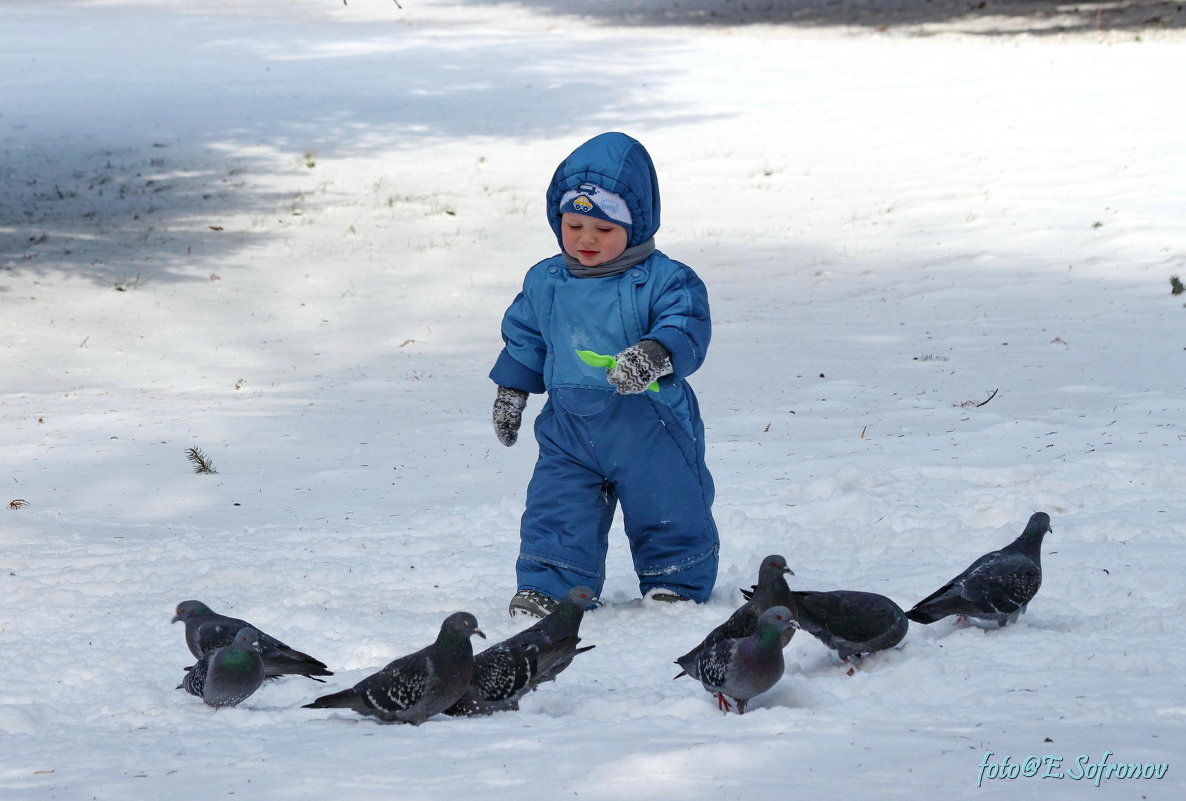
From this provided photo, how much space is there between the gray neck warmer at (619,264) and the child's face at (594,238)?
16 mm

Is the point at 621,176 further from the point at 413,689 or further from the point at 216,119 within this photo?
the point at 216,119

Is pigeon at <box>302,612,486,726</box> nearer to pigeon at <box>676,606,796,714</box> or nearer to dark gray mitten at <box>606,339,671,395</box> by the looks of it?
pigeon at <box>676,606,796,714</box>

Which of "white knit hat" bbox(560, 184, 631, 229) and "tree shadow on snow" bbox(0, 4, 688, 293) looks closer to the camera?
"white knit hat" bbox(560, 184, 631, 229)

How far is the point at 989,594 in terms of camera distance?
177 inches

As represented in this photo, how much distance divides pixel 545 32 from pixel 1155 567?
22778 mm

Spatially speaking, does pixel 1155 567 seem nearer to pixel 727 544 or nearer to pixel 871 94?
pixel 727 544

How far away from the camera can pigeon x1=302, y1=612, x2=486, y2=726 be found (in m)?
3.93

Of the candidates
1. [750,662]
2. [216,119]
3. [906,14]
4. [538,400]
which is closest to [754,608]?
[750,662]

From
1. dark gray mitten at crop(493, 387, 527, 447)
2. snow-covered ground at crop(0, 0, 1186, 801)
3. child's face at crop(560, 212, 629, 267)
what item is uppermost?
child's face at crop(560, 212, 629, 267)

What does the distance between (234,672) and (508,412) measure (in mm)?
A: 1728

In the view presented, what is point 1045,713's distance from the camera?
12.3ft

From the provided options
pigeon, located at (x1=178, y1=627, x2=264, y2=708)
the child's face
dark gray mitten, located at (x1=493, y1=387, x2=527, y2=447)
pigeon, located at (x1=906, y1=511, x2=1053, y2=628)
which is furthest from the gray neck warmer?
pigeon, located at (x1=178, y1=627, x2=264, y2=708)

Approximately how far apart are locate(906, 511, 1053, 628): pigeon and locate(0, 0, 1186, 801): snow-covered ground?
11 cm

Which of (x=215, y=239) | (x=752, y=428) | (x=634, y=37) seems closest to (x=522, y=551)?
(x=752, y=428)
